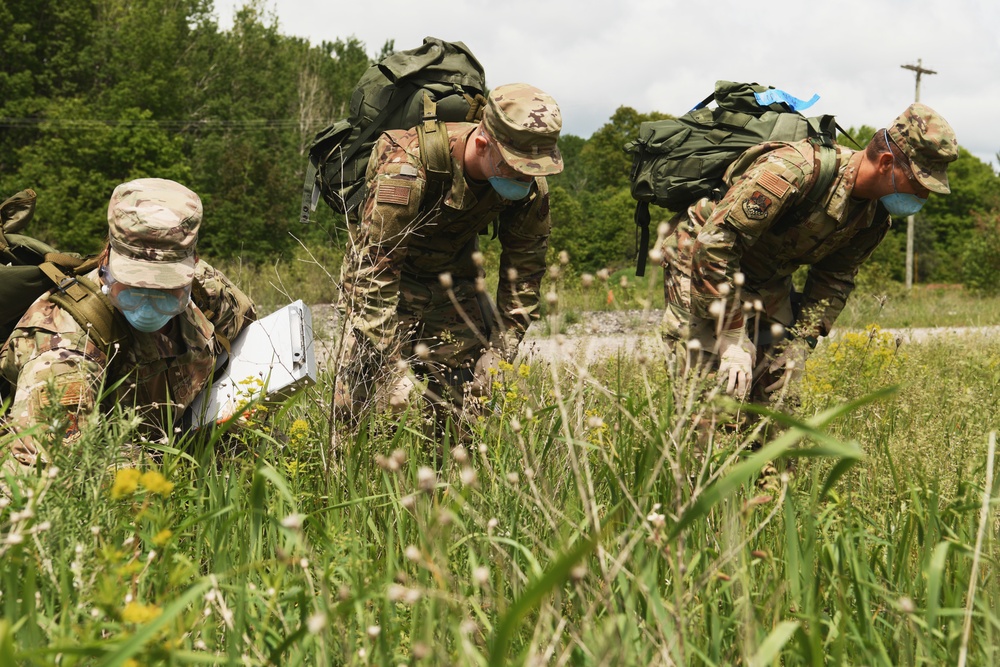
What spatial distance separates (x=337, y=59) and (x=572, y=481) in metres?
63.1

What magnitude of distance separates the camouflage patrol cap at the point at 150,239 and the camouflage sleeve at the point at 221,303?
50 cm

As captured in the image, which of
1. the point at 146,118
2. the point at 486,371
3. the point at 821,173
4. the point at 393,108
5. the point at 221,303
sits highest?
the point at 146,118

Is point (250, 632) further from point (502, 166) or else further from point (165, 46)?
point (165, 46)

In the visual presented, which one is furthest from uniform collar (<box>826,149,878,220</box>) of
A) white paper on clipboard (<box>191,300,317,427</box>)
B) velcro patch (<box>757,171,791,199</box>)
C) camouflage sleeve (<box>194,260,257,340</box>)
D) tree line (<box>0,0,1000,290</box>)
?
tree line (<box>0,0,1000,290</box>)

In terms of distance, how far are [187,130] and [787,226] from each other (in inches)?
1624

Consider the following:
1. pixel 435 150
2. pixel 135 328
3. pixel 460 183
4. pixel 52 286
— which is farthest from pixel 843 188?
pixel 52 286

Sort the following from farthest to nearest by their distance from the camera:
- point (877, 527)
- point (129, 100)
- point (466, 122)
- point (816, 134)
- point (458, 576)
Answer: point (129, 100), point (816, 134), point (466, 122), point (877, 527), point (458, 576)

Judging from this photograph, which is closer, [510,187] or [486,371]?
[510,187]

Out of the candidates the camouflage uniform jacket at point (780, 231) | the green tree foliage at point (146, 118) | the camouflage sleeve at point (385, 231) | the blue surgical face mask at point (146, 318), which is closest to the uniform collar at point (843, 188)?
the camouflage uniform jacket at point (780, 231)

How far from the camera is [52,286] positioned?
3.15 m

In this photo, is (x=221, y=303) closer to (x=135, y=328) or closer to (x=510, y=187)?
(x=135, y=328)

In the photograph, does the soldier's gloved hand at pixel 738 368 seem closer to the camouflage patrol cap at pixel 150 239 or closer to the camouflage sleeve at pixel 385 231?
the camouflage sleeve at pixel 385 231

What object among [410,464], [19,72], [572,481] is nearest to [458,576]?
[572,481]

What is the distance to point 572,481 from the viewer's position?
2361mm
